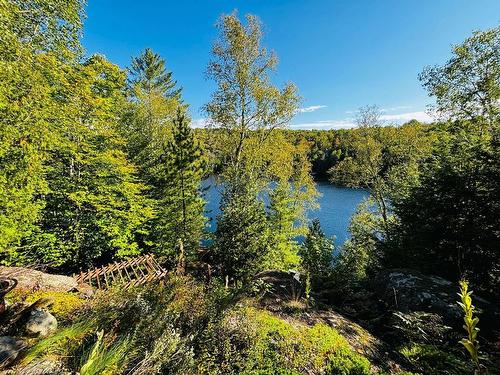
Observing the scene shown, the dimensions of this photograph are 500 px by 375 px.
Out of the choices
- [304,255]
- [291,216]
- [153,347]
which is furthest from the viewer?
[291,216]

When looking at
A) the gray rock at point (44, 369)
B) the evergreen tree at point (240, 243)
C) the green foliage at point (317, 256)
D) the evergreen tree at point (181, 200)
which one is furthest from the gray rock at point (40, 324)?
the green foliage at point (317, 256)

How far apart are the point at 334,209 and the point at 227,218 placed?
28.4 m

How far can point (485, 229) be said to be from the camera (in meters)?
6.88

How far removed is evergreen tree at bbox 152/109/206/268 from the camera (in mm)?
11242

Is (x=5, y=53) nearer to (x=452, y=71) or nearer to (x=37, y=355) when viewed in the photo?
(x=37, y=355)

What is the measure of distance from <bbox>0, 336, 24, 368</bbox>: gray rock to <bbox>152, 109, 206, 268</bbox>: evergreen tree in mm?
8261

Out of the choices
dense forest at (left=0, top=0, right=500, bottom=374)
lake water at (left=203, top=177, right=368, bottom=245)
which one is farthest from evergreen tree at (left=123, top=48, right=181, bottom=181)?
lake water at (left=203, top=177, right=368, bottom=245)

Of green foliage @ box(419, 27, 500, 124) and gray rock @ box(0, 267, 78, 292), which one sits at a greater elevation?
green foliage @ box(419, 27, 500, 124)

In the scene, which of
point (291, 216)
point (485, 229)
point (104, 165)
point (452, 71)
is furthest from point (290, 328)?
point (452, 71)

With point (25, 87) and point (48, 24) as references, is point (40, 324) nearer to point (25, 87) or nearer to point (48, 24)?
point (25, 87)

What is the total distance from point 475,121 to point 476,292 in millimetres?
9277

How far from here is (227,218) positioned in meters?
9.22

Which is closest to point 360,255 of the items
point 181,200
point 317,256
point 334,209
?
point 317,256

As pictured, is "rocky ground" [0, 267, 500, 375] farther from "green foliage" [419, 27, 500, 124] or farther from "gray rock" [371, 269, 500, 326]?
"green foliage" [419, 27, 500, 124]
